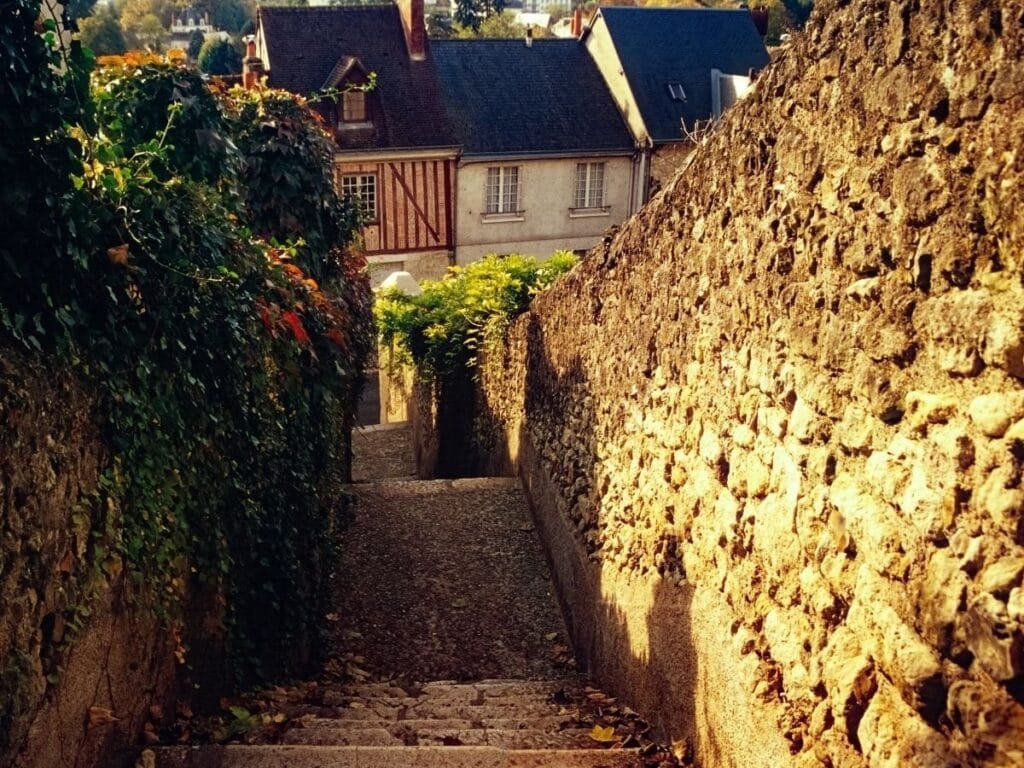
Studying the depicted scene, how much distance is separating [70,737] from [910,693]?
2.50 m

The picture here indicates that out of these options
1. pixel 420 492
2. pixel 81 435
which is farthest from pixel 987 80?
pixel 420 492

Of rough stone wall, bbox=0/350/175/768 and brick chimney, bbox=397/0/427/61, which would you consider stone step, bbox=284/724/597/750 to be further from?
brick chimney, bbox=397/0/427/61

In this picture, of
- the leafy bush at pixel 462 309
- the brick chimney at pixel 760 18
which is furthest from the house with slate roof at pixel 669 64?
the leafy bush at pixel 462 309

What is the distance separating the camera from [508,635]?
677 cm

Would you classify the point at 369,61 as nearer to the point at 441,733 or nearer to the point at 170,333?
the point at 170,333

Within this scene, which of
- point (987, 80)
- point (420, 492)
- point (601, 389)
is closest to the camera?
point (987, 80)

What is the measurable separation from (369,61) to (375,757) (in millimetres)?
19878

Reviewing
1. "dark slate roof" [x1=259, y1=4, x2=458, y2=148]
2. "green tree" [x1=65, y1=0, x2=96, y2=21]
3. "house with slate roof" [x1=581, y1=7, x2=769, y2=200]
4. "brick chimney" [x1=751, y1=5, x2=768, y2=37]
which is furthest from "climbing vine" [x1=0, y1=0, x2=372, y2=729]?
"brick chimney" [x1=751, y1=5, x2=768, y2=37]

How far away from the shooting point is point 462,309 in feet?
38.8

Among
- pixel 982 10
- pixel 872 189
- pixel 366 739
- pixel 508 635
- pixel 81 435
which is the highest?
pixel 982 10

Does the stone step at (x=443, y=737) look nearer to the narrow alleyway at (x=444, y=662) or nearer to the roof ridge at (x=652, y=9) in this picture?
the narrow alleyway at (x=444, y=662)

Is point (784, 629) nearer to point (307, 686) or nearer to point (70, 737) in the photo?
point (70, 737)

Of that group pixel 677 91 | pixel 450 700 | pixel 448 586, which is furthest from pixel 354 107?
pixel 450 700

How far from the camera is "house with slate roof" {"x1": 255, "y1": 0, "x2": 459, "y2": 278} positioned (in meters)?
20.6
